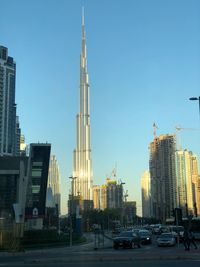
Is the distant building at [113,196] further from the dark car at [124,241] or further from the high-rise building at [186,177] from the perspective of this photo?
the dark car at [124,241]

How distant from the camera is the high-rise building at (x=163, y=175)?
138375 mm

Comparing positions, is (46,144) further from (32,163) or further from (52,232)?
(52,232)

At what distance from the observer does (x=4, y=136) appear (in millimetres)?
177500

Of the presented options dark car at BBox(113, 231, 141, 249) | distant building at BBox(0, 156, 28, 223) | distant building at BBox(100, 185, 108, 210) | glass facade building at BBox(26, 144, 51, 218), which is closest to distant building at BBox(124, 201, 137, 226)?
distant building at BBox(100, 185, 108, 210)

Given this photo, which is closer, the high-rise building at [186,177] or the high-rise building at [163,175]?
the high-rise building at [186,177]

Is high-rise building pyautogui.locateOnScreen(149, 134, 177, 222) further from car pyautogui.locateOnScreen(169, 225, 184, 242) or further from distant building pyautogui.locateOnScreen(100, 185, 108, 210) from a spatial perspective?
car pyautogui.locateOnScreen(169, 225, 184, 242)

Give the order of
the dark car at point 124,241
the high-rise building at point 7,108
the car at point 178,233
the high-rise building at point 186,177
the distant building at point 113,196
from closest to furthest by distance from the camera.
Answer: the car at point 178,233 < the dark car at point 124,241 < the high-rise building at point 186,177 < the distant building at point 113,196 < the high-rise building at point 7,108

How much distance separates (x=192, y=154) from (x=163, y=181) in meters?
14.0

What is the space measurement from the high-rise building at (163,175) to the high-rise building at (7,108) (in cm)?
5816

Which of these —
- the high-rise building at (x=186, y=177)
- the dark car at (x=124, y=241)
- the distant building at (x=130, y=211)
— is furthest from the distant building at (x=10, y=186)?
the distant building at (x=130, y=211)

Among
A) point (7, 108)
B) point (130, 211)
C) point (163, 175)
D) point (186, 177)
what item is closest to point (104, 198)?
point (130, 211)

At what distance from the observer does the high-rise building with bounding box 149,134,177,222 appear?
138m

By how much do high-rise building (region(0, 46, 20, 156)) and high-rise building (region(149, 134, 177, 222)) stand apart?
58161 millimetres

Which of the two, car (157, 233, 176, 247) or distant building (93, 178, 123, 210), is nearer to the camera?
car (157, 233, 176, 247)
